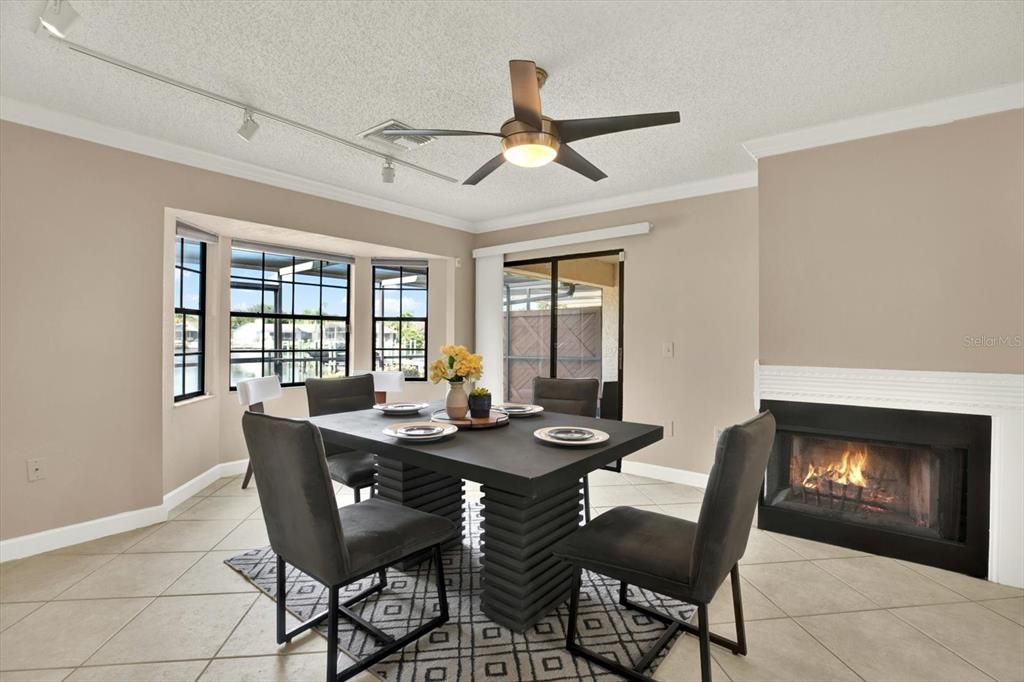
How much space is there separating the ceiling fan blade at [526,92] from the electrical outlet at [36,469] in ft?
10.5

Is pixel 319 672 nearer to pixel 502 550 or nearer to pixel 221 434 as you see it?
pixel 502 550

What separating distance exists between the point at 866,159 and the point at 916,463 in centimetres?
175

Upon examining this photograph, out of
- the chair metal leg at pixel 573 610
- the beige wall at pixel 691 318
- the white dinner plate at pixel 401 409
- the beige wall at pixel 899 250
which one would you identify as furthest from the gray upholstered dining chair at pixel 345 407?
the beige wall at pixel 899 250

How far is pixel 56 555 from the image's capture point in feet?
8.78

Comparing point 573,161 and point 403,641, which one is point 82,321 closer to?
point 403,641

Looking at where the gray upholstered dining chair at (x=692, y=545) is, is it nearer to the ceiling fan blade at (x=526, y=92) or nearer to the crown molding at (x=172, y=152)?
the ceiling fan blade at (x=526, y=92)

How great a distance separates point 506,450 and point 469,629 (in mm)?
771

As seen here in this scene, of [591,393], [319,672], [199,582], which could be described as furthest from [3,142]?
[591,393]

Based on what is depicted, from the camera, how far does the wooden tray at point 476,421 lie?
2.45 m

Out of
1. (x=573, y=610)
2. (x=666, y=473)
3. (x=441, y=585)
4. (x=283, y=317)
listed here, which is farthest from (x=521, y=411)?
(x=283, y=317)

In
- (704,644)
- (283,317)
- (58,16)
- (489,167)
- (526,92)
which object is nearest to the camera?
(704,644)

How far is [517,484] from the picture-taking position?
63.4 inches

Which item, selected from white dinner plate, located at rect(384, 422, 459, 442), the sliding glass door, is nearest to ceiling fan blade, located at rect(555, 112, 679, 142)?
white dinner plate, located at rect(384, 422, 459, 442)

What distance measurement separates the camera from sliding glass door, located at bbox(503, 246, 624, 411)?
4.51 m
